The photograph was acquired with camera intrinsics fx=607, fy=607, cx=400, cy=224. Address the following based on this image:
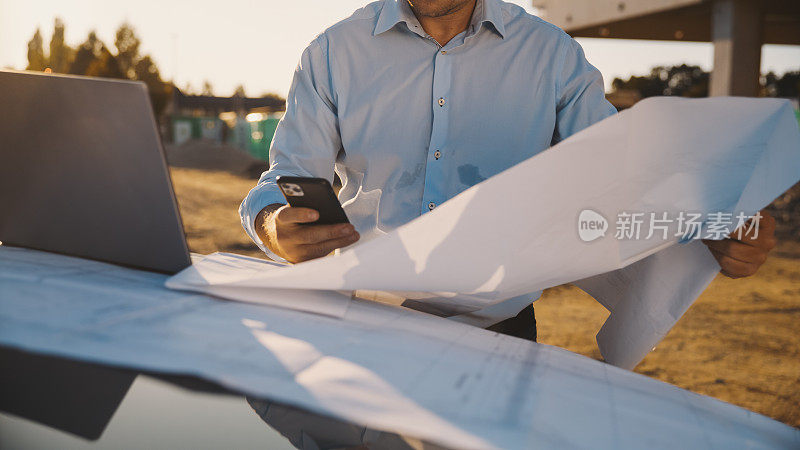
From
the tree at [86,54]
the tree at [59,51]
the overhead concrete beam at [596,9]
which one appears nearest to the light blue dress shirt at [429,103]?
the overhead concrete beam at [596,9]

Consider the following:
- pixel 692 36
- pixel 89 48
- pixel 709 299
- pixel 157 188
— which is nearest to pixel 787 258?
pixel 709 299

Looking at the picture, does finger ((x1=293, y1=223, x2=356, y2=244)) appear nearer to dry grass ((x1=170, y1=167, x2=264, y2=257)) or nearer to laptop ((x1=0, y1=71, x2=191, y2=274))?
laptop ((x1=0, y1=71, x2=191, y2=274))

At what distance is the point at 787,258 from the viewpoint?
22.3ft

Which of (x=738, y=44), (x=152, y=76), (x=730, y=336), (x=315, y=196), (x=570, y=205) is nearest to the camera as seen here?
(x=570, y=205)

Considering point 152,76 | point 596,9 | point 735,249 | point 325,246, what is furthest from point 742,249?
point 152,76

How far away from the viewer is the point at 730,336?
422 centimetres

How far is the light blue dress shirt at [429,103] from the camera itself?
1.57 m

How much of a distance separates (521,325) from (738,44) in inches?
523

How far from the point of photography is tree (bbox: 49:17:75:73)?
36.6m

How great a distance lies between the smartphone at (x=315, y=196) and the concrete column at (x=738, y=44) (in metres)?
13.4

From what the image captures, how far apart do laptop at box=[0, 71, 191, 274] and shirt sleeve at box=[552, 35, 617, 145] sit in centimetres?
108

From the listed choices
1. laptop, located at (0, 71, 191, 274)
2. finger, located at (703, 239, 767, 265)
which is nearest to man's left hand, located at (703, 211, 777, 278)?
finger, located at (703, 239, 767, 265)

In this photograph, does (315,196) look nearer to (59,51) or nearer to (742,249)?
(742,249)

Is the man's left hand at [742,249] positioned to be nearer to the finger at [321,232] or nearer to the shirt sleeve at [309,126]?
the finger at [321,232]
